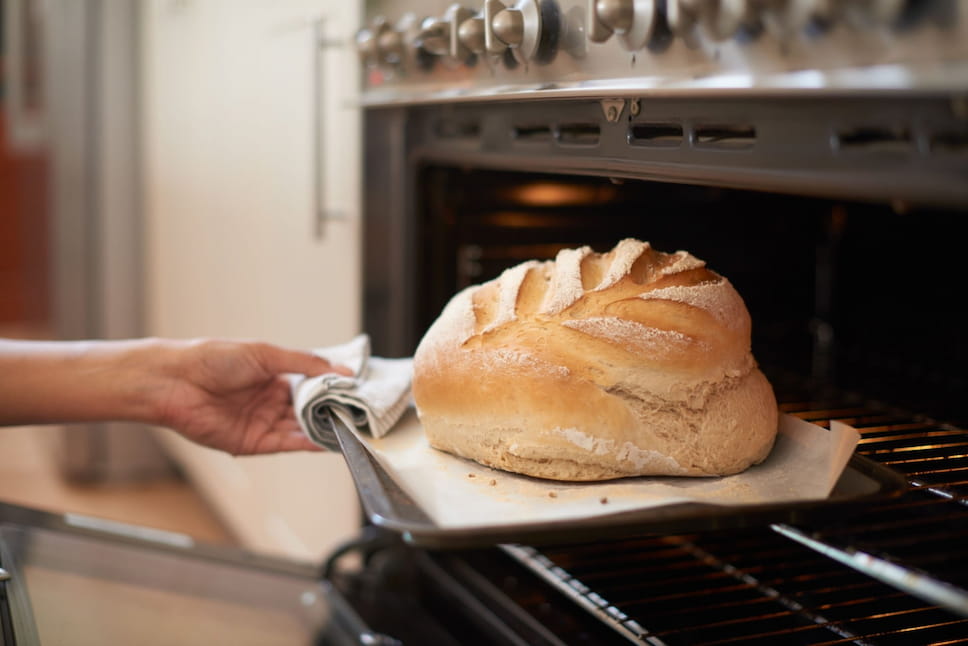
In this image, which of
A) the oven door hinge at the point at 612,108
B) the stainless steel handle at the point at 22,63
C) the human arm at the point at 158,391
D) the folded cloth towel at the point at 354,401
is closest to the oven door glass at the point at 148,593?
the human arm at the point at 158,391

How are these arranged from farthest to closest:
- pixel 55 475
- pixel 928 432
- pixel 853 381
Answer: pixel 55 475 < pixel 853 381 < pixel 928 432

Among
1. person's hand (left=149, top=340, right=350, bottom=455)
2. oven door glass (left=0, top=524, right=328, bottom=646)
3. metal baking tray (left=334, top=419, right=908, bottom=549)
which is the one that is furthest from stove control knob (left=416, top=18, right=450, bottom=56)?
oven door glass (left=0, top=524, right=328, bottom=646)

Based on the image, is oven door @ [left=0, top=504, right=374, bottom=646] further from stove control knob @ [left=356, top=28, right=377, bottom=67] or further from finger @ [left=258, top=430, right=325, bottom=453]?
stove control knob @ [left=356, top=28, right=377, bottom=67]

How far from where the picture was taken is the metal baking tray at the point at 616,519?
564mm

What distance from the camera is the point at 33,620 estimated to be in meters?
0.87

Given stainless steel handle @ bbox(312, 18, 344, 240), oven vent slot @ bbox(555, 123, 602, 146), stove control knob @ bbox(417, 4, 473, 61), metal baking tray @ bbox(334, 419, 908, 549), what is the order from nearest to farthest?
metal baking tray @ bbox(334, 419, 908, 549)
oven vent slot @ bbox(555, 123, 602, 146)
stove control knob @ bbox(417, 4, 473, 61)
stainless steel handle @ bbox(312, 18, 344, 240)

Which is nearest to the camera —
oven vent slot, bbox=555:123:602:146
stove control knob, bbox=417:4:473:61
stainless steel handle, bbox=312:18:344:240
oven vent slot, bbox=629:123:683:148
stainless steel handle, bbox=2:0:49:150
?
oven vent slot, bbox=629:123:683:148

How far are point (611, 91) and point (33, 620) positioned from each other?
2.20ft

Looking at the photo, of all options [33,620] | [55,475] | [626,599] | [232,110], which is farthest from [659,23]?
[55,475]

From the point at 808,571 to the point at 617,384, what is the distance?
39cm

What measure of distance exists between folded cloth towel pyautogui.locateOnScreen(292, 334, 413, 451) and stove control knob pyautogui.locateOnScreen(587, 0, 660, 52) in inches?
14.7

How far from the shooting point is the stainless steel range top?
46 cm

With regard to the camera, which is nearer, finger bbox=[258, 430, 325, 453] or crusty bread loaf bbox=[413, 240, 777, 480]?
crusty bread loaf bbox=[413, 240, 777, 480]

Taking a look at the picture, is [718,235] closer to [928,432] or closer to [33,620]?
[928,432]
